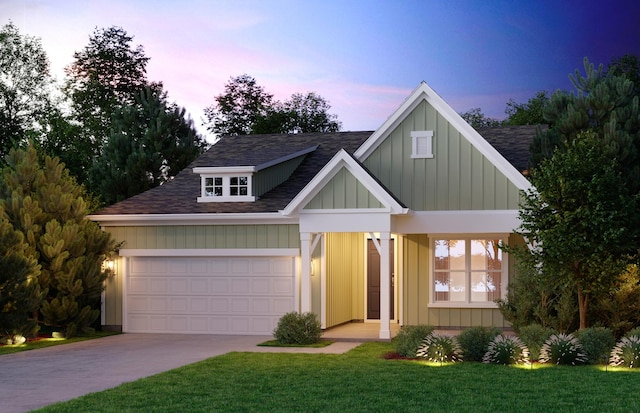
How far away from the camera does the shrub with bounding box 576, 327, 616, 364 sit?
50.6 feet

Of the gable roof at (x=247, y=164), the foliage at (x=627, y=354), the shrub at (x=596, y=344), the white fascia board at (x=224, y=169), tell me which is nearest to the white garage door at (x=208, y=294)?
the gable roof at (x=247, y=164)

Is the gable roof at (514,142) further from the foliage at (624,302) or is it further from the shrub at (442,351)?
the shrub at (442,351)

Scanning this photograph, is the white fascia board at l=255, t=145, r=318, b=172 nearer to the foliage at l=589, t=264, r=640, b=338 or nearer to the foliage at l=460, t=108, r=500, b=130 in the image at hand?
the foliage at l=589, t=264, r=640, b=338

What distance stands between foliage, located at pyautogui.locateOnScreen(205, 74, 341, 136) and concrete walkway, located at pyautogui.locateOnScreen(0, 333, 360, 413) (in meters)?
27.8

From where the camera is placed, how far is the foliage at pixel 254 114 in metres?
49.7

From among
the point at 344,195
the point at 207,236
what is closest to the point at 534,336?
the point at 344,195

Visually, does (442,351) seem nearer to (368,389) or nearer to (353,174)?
(368,389)

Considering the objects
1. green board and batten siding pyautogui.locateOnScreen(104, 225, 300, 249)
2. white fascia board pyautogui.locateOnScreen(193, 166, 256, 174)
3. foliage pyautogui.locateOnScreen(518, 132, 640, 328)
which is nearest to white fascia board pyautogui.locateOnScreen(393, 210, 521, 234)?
green board and batten siding pyautogui.locateOnScreen(104, 225, 300, 249)

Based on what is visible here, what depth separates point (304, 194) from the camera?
20.8 m

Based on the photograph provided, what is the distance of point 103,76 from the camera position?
50.1 meters

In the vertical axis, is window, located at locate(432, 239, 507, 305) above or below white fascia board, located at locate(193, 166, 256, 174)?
below

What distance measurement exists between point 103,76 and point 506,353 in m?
39.2

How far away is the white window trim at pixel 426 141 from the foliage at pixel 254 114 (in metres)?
27.0

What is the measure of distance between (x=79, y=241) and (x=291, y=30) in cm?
1341
